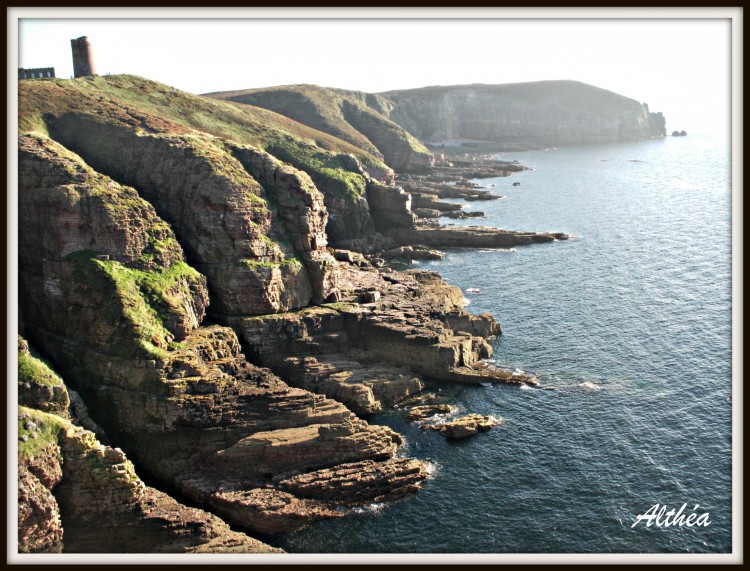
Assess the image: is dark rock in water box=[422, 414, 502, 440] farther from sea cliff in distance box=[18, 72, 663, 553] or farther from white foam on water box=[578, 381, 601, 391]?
white foam on water box=[578, 381, 601, 391]

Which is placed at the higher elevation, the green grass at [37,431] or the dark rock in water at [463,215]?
the dark rock in water at [463,215]

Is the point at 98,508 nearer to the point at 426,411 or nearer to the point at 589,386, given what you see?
the point at 426,411

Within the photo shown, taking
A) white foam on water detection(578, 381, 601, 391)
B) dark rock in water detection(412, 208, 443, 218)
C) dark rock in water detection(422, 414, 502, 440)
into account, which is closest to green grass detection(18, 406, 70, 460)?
dark rock in water detection(422, 414, 502, 440)

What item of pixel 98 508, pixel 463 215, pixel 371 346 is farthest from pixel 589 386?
pixel 463 215

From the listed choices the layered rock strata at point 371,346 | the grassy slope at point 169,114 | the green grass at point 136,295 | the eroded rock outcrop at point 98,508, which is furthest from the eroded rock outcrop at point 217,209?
the eroded rock outcrop at point 98,508

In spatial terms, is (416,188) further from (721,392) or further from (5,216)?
(5,216)

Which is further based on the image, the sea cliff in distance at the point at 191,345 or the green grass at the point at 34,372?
the green grass at the point at 34,372

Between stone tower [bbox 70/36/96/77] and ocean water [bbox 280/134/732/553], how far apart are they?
229 feet

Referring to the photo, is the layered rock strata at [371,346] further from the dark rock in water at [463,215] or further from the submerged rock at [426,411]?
the dark rock in water at [463,215]

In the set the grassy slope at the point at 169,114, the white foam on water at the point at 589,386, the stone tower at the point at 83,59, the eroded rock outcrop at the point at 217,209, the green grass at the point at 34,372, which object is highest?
the stone tower at the point at 83,59

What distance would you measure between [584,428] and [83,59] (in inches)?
3984

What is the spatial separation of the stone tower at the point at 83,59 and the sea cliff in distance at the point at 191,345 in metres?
16.3

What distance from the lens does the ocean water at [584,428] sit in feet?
177

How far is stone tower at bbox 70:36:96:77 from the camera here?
117875mm
